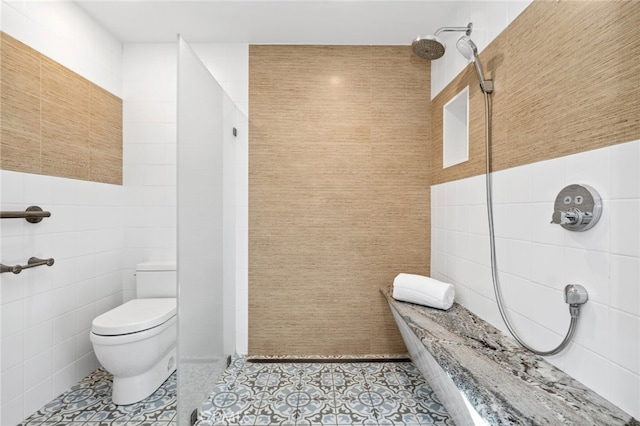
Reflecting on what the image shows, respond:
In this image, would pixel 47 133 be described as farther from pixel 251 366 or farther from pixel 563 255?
pixel 563 255

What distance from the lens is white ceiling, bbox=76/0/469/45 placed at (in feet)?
6.18

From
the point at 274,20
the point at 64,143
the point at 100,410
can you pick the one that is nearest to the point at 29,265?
the point at 64,143

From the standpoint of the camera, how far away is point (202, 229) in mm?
1647

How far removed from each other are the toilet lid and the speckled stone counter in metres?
1.46

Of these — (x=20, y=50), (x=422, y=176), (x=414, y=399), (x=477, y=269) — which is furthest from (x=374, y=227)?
(x=20, y=50)

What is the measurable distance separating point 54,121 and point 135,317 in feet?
4.20

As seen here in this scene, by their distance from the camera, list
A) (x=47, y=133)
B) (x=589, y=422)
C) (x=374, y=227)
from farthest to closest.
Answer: (x=374, y=227)
(x=47, y=133)
(x=589, y=422)

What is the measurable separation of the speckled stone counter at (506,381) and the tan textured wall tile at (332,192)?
2.81 feet

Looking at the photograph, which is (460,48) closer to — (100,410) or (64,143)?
(64,143)

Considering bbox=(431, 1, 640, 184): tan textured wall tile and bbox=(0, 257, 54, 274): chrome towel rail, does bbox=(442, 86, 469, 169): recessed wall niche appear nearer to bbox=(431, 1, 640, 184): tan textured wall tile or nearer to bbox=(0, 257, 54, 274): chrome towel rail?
bbox=(431, 1, 640, 184): tan textured wall tile

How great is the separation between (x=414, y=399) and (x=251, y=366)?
114cm

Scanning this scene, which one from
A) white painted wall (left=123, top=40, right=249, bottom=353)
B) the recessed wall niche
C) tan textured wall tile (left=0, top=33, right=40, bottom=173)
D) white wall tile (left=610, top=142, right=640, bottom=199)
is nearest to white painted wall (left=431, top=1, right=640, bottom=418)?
white wall tile (left=610, top=142, right=640, bottom=199)

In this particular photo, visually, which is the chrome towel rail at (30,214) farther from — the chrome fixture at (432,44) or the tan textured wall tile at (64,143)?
the chrome fixture at (432,44)

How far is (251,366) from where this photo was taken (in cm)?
216
